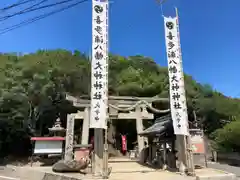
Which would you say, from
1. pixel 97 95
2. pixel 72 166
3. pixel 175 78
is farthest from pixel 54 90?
pixel 175 78

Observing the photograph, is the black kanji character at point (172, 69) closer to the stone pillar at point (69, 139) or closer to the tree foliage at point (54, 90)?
the stone pillar at point (69, 139)

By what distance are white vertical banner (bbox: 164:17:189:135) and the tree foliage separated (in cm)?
1204

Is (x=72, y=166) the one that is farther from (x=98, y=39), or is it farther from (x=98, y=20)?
(x=98, y=20)

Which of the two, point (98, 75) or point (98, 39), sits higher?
point (98, 39)

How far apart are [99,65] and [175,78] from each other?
3268 mm

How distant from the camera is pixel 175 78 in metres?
10.3

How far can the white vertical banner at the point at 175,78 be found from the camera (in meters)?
9.78

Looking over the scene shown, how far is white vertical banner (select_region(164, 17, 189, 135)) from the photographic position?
32.1 feet

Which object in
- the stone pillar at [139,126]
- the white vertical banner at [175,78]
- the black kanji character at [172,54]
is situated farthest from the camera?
the stone pillar at [139,126]

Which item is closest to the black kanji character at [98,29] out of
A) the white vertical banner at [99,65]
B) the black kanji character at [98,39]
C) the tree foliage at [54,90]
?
the white vertical banner at [99,65]

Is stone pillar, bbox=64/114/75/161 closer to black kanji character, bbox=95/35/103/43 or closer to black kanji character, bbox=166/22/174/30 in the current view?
black kanji character, bbox=95/35/103/43

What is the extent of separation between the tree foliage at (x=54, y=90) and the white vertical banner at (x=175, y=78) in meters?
12.0

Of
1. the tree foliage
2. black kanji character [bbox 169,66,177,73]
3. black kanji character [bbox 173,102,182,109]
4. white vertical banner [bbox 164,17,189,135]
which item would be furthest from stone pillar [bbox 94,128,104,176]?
the tree foliage

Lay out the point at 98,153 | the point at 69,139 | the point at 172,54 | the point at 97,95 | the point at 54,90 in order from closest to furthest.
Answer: the point at 98,153
the point at 97,95
the point at 172,54
the point at 69,139
the point at 54,90
